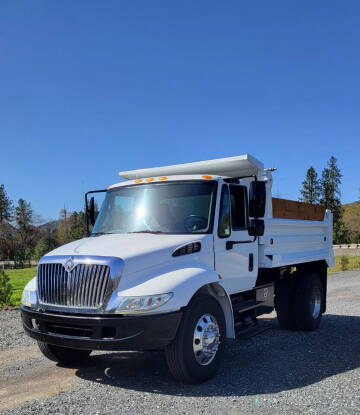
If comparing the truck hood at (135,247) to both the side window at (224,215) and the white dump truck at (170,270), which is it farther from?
the side window at (224,215)

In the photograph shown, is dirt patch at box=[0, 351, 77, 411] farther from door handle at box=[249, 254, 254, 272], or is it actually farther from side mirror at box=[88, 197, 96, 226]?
door handle at box=[249, 254, 254, 272]

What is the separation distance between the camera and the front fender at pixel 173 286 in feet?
15.0

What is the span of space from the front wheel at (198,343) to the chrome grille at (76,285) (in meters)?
0.97

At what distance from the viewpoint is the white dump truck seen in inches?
181

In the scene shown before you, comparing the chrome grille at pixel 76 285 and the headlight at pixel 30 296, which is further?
the headlight at pixel 30 296

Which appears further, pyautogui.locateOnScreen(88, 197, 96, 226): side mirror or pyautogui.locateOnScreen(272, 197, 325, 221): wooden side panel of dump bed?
pyautogui.locateOnScreen(272, 197, 325, 221): wooden side panel of dump bed

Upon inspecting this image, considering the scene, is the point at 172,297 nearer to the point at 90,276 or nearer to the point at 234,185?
the point at 90,276

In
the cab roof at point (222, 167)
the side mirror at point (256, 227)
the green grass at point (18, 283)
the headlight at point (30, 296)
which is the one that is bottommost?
the green grass at point (18, 283)

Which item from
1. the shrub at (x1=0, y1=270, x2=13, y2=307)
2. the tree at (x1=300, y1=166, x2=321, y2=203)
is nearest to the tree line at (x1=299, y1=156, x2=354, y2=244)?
the tree at (x1=300, y1=166, x2=321, y2=203)

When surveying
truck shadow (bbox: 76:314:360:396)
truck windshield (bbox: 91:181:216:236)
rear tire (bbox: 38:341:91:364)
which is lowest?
truck shadow (bbox: 76:314:360:396)

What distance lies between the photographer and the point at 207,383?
199 inches

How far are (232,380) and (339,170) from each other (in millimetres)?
87107

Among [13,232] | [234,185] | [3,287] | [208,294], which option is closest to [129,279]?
[208,294]

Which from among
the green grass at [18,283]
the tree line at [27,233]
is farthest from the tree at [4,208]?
the green grass at [18,283]
